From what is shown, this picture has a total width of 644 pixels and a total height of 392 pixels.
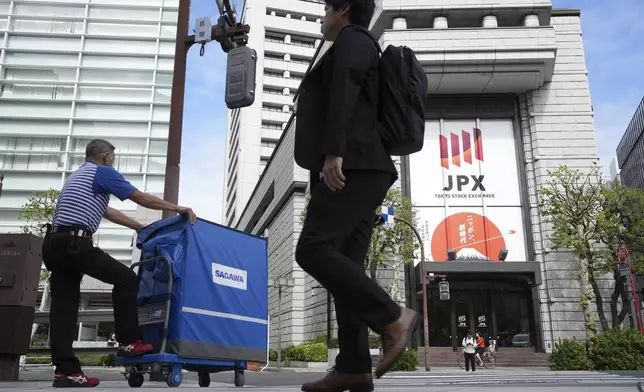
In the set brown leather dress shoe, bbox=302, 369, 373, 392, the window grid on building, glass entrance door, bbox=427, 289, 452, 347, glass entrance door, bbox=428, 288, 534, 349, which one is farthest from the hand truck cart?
the window grid on building

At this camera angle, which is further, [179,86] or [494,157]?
[494,157]

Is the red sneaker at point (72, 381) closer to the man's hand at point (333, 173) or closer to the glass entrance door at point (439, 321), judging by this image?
the man's hand at point (333, 173)

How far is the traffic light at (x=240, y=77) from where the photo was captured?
6.72 metres

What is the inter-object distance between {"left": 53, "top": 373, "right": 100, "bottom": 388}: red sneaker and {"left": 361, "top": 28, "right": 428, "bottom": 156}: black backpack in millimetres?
2851

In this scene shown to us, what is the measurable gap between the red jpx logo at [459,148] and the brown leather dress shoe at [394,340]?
25894 millimetres

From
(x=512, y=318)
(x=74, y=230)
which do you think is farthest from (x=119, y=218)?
(x=512, y=318)

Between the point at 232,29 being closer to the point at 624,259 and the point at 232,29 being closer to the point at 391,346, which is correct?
the point at 391,346

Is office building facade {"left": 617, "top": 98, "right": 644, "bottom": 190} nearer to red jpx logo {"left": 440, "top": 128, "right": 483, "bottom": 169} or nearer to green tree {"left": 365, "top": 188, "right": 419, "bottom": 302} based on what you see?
red jpx logo {"left": 440, "top": 128, "right": 483, "bottom": 169}

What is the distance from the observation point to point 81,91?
238 feet

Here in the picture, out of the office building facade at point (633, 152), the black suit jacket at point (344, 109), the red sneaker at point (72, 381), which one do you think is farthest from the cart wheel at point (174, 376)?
the office building facade at point (633, 152)

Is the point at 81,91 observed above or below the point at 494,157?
above

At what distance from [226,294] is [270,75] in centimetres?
6522

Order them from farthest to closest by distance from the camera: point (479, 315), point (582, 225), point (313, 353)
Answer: point (479, 315) → point (313, 353) → point (582, 225)

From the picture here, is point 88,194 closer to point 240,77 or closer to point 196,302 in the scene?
point 196,302
